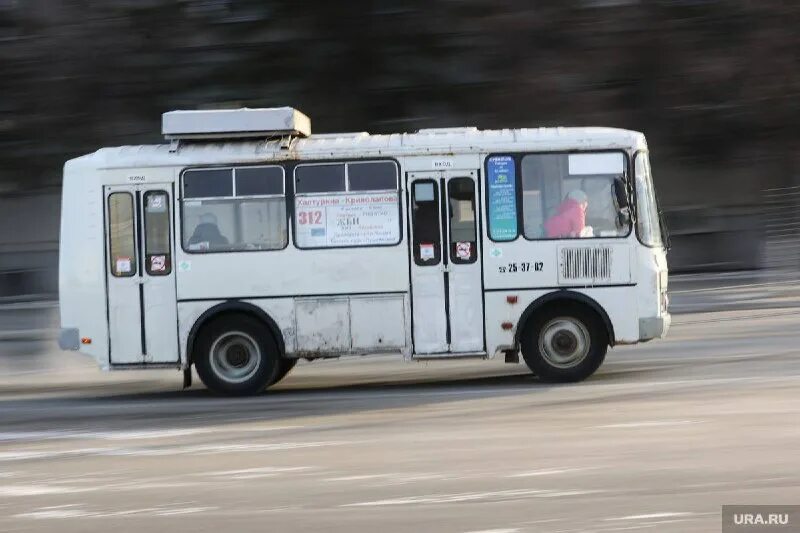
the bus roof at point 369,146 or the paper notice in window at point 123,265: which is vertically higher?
the bus roof at point 369,146

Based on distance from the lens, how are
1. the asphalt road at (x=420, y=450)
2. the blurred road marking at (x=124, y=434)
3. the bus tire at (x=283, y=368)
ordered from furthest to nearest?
the bus tire at (x=283, y=368), the blurred road marking at (x=124, y=434), the asphalt road at (x=420, y=450)

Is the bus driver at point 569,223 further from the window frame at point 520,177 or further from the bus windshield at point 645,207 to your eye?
the bus windshield at point 645,207

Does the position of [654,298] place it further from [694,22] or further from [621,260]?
[694,22]

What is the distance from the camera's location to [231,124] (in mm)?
13023

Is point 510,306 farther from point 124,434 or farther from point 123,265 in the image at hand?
point 124,434

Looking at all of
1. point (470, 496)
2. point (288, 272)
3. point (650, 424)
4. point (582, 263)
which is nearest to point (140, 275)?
point (288, 272)

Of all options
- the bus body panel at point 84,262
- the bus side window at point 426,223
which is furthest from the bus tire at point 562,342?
the bus body panel at point 84,262

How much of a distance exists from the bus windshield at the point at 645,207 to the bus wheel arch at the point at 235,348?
3.83 metres

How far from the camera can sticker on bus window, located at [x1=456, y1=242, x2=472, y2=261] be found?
1274 centimetres

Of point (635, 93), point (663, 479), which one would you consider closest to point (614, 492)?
point (663, 479)

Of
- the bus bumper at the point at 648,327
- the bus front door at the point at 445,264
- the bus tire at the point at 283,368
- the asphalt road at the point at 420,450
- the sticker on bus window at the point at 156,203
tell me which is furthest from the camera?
the bus tire at the point at 283,368

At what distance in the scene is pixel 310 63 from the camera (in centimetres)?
2412

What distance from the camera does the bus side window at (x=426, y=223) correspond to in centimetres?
1275

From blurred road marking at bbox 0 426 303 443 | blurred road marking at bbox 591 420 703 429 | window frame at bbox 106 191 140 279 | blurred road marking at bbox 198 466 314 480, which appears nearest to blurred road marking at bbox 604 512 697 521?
blurred road marking at bbox 198 466 314 480
